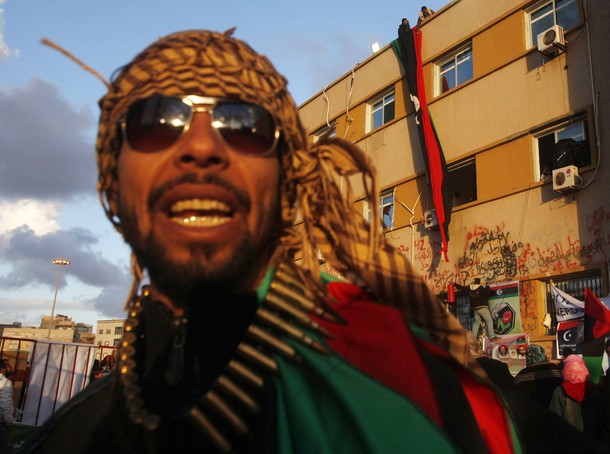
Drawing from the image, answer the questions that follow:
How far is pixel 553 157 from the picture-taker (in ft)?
42.2

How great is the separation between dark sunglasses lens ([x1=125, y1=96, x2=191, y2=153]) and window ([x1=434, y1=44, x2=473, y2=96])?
15.5 metres

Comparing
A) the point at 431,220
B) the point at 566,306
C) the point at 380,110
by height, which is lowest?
the point at 566,306

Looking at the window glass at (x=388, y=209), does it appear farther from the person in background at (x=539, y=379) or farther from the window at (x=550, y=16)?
the person in background at (x=539, y=379)

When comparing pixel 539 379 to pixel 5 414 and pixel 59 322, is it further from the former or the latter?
pixel 59 322

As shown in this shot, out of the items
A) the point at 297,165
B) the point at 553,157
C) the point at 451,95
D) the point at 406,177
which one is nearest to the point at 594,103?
the point at 553,157

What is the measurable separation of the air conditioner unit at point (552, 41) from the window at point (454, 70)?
2.78m

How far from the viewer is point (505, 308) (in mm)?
13164

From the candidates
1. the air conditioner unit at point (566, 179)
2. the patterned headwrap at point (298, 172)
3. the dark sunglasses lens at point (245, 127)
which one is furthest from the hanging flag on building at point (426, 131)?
the dark sunglasses lens at point (245, 127)

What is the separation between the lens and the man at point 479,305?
13.4 meters

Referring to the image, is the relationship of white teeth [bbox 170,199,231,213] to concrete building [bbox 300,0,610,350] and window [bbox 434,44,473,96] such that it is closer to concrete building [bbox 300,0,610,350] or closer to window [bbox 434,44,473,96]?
concrete building [bbox 300,0,610,350]

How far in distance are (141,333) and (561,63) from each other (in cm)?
1378

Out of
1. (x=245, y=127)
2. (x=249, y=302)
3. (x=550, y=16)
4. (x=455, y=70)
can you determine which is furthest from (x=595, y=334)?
(x=455, y=70)

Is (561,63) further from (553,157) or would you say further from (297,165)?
(297,165)

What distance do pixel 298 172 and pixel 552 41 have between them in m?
13.0
